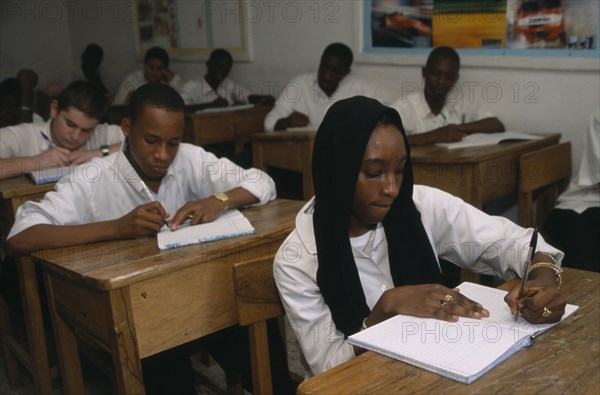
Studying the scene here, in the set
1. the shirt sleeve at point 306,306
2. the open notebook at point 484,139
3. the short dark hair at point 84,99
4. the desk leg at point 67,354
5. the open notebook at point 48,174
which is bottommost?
the desk leg at point 67,354

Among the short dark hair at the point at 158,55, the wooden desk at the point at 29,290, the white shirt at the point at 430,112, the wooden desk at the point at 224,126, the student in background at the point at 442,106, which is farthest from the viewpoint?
the short dark hair at the point at 158,55

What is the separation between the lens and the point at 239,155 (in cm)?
416

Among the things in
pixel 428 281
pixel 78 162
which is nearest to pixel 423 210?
pixel 428 281

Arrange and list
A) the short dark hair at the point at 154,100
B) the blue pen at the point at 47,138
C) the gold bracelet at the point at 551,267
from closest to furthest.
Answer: the gold bracelet at the point at 551,267 → the short dark hair at the point at 154,100 → the blue pen at the point at 47,138

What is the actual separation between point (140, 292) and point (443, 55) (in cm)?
251

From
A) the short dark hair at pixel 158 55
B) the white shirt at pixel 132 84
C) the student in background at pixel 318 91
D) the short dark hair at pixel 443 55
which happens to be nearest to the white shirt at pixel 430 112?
the short dark hair at pixel 443 55

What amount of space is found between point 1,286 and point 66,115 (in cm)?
77

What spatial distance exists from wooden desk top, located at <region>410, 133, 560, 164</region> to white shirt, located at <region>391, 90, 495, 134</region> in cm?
60

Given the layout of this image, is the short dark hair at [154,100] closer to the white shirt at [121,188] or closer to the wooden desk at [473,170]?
the white shirt at [121,188]

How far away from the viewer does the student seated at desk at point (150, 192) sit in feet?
5.86

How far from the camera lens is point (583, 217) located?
2518 millimetres

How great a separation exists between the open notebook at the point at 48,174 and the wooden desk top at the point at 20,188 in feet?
0.07

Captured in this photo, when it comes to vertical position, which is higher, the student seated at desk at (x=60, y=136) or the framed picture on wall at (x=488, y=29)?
the framed picture on wall at (x=488, y=29)

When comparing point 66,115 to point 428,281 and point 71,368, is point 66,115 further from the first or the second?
point 428,281
